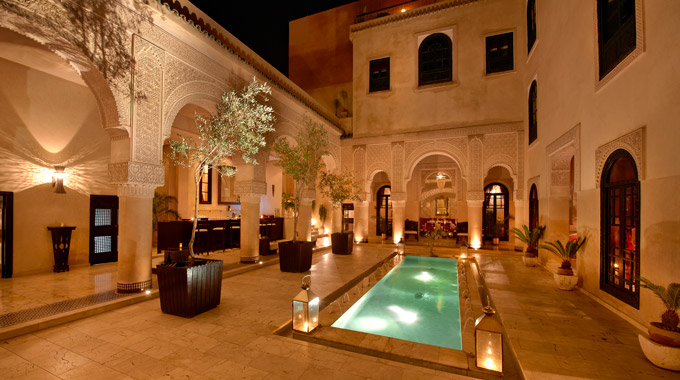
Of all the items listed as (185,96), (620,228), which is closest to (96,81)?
(185,96)

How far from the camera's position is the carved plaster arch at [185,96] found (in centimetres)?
538

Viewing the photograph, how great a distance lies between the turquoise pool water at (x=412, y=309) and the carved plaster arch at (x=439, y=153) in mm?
4955

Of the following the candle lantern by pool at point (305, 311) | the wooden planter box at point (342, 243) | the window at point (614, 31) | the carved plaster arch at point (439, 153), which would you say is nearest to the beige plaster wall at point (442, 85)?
the carved plaster arch at point (439, 153)

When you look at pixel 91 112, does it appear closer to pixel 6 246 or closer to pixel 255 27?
pixel 6 246

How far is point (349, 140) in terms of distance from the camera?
43.5 feet

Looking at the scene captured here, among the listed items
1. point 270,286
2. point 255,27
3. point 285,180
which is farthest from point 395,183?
point 255,27

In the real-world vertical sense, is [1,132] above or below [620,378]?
above

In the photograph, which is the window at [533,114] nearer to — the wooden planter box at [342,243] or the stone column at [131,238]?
the wooden planter box at [342,243]

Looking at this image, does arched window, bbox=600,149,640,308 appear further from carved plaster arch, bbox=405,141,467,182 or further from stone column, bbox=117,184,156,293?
stone column, bbox=117,184,156,293

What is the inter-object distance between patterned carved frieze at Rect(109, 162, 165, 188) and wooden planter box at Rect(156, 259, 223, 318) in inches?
63.0

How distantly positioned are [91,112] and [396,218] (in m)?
9.97

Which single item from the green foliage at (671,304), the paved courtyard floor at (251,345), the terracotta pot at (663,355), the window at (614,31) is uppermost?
the window at (614,31)

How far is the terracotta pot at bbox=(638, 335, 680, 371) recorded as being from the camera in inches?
110

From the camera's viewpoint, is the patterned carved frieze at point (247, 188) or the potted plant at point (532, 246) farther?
the potted plant at point (532, 246)
